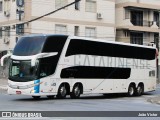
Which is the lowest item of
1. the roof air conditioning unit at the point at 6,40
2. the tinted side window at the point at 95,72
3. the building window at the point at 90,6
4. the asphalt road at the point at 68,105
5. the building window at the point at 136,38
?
the asphalt road at the point at 68,105

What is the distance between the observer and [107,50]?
3142 centimetres

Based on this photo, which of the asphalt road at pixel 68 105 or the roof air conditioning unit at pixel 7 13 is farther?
the roof air conditioning unit at pixel 7 13

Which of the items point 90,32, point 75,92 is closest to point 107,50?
point 75,92

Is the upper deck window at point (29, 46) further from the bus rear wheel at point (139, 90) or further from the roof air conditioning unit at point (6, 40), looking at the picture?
the roof air conditioning unit at point (6, 40)

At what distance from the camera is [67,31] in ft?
180

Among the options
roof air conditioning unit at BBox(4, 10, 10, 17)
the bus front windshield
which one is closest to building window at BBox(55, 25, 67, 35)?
roof air conditioning unit at BBox(4, 10, 10, 17)

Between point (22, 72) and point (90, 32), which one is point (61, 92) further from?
point (90, 32)

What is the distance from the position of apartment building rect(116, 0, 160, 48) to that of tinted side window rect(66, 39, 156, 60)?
2499 centimetres

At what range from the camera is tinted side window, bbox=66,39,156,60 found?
28884 millimetres

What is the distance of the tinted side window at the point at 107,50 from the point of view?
28.9 metres

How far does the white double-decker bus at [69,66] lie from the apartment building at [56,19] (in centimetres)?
1995

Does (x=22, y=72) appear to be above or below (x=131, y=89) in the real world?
above

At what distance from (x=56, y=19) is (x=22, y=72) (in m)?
27.2

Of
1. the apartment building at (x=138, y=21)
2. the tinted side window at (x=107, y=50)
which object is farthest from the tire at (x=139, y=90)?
the apartment building at (x=138, y=21)
